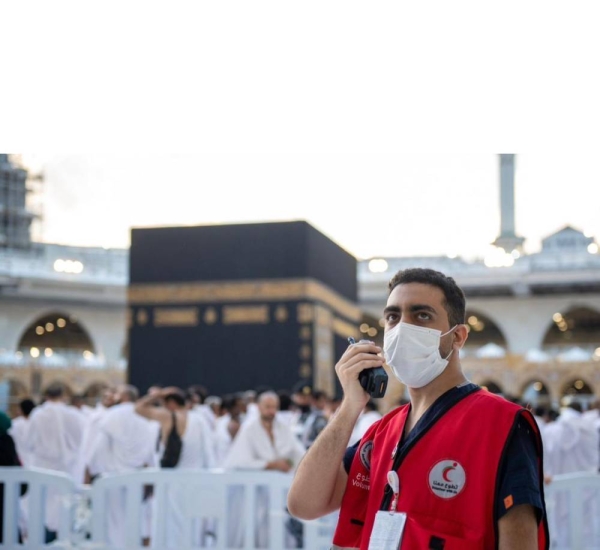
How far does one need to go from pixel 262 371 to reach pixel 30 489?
1268 centimetres

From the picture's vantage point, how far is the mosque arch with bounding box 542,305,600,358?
142ft

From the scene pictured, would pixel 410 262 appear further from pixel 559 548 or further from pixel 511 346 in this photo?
pixel 559 548

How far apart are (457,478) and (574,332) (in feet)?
148

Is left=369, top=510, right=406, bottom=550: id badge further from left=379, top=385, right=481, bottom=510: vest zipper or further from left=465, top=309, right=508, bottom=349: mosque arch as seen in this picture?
left=465, top=309, right=508, bottom=349: mosque arch

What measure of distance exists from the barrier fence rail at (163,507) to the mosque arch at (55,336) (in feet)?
125

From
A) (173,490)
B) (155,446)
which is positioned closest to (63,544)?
(173,490)

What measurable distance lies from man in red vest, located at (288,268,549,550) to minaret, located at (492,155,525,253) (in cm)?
3871

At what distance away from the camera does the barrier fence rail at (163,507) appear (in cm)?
464

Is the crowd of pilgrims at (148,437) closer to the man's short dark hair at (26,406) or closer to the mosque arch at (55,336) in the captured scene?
the man's short dark hair at (26,406)

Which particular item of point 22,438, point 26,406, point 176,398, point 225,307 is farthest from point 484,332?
point 176,398

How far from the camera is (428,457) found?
5.24ft

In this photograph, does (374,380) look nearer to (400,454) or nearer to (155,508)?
(400,454)

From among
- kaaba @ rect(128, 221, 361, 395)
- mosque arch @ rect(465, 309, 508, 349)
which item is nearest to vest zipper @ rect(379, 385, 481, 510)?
kaaba @ rect(128, 221, 361, 395)

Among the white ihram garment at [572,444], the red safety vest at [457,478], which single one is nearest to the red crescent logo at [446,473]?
the red safety vest at [457,478]
